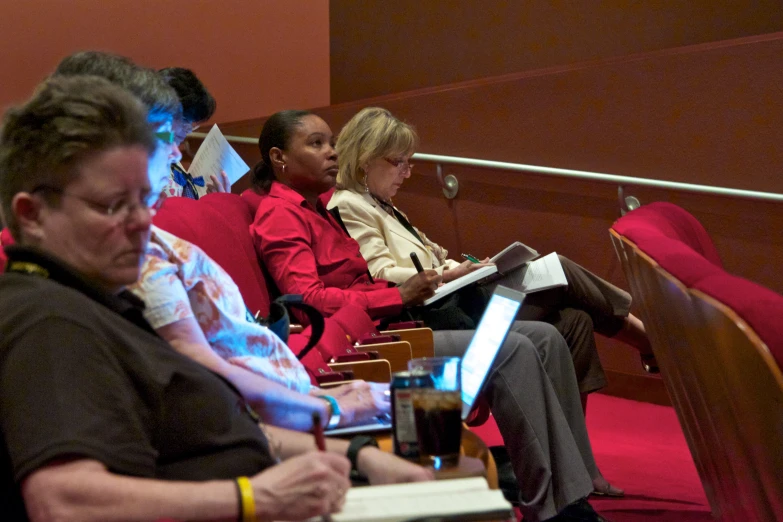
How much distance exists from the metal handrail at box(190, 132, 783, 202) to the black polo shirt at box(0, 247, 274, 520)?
259 centimetres

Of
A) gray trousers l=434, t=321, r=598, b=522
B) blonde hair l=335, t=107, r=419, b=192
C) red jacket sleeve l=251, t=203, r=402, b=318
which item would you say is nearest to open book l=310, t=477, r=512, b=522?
gray trousers l=434, t=321, r=598, b=522

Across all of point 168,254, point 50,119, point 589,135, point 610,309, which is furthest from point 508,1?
point 50,119

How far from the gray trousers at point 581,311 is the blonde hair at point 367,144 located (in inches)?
24.0

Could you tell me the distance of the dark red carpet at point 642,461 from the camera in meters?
2.42

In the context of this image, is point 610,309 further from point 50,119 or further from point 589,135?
point 50,119

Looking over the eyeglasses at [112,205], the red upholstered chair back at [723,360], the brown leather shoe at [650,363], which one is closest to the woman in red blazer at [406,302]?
the red upholstered chair back at [723,360]

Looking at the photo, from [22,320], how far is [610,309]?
2.31 metres

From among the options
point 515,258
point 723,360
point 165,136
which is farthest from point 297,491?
point 515,258

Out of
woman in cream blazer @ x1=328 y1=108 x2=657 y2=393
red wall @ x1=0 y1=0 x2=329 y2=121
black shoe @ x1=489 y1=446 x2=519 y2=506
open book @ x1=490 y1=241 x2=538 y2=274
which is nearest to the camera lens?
black shoe @ x1=489 y1=446 x2=519 y2=506

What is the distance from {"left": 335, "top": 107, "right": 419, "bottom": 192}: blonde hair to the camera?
119 inches

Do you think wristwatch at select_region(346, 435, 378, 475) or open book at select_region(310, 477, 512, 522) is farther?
wristwatch at select_region(346, 435, 378, 475)

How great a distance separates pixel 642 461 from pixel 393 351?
1289mm

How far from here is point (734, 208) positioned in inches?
128

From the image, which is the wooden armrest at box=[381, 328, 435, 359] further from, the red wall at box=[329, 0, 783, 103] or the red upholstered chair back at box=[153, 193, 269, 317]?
the red wall at box=[329, 0, 783, 103]
